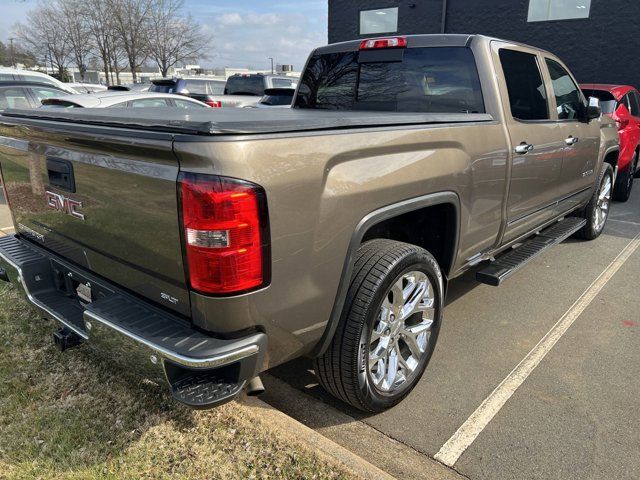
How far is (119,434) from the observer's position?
97.5 inches

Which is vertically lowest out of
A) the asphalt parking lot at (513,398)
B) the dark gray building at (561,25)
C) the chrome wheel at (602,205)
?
the asphalt parking lot at (513,398)

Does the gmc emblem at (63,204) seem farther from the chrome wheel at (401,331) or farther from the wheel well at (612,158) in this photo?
the wheel well at (612,158)

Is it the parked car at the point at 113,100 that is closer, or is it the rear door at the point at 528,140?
the rear door at the point at 528,140

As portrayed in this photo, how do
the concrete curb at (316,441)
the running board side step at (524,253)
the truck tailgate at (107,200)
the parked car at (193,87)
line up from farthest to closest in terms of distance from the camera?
1. the parked car at (193,87)
2. the running board side step at (524,253)
3. the concrete curb at (316,441)
4. the truck tailgate at (107,200)

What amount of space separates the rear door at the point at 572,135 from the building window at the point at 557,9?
A: 12.3 meters

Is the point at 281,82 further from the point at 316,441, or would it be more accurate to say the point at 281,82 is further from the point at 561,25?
the point at 316,441

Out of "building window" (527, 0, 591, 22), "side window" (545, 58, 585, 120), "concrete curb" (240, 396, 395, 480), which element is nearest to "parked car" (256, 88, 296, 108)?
"side window" (545, 58, 585, 120)

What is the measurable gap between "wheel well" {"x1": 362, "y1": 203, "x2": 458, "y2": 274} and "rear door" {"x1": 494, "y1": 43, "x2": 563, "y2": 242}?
0.73 meters

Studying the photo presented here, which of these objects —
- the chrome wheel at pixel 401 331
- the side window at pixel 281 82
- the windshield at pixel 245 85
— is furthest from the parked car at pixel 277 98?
the chrome wheel at pixel 401 331

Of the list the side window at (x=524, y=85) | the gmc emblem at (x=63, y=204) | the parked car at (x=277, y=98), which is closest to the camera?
the gmc emblem at (x=63, y=204)

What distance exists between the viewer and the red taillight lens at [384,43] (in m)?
3.70

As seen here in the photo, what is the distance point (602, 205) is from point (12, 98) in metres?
8.73

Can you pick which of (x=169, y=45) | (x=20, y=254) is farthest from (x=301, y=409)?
(x=169, y=45)

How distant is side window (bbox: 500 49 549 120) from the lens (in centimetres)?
360
